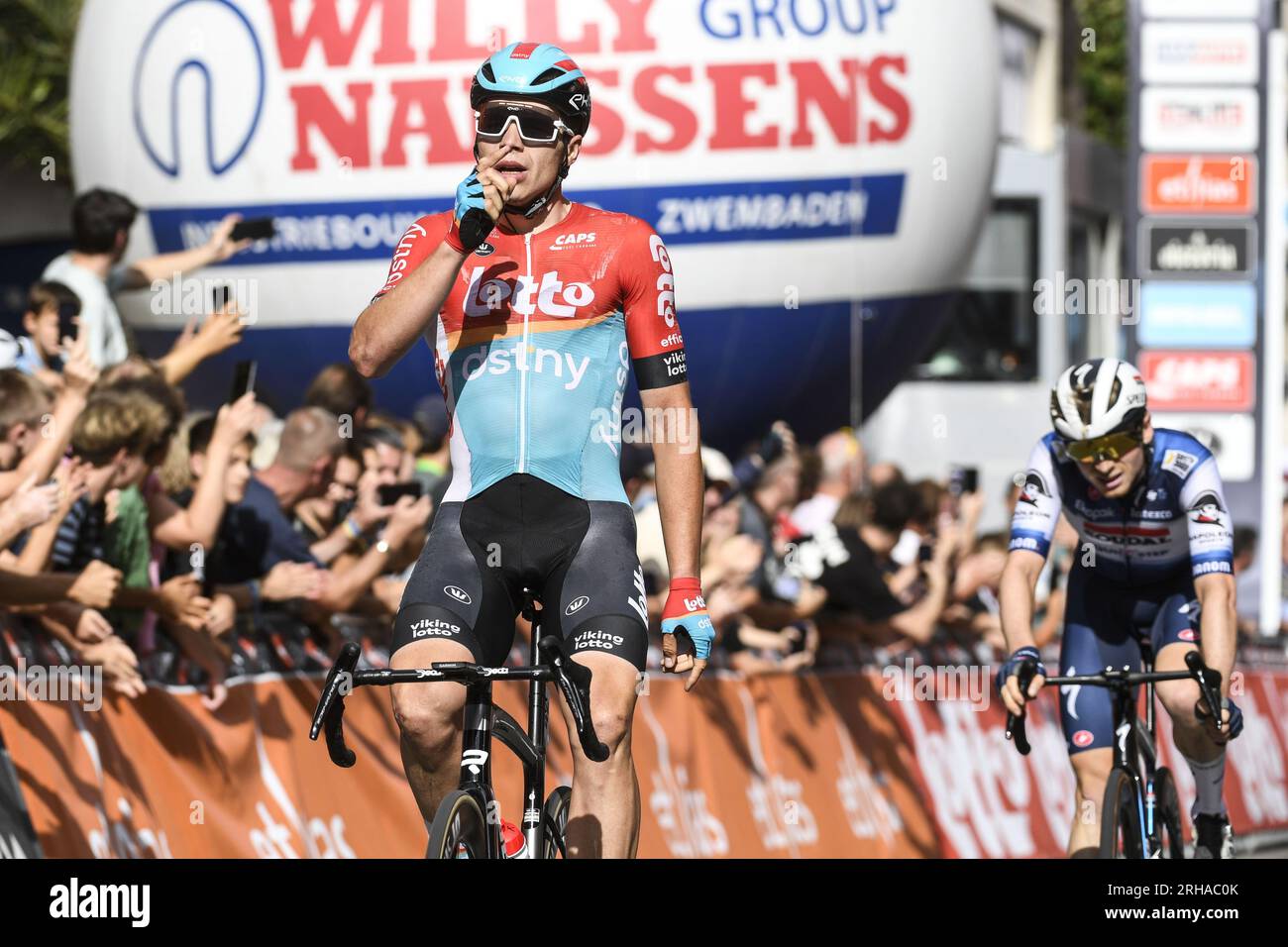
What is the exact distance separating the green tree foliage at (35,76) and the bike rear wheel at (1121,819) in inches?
563

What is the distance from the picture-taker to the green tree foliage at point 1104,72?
130 ft

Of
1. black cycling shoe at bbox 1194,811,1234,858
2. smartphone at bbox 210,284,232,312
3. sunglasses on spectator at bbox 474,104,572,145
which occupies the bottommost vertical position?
black cycling shoe at bbox 1194,811,1234,858

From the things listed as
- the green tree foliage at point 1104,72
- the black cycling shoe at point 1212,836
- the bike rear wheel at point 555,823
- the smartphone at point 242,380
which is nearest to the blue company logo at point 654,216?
the smartphone at point 242,380

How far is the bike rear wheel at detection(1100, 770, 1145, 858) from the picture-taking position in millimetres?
7848

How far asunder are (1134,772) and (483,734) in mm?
3387

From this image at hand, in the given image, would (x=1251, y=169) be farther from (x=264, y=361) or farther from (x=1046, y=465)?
(x=1046, y=465)

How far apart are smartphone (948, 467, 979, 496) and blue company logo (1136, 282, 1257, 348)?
78.0 inches

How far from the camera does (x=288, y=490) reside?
8945mm

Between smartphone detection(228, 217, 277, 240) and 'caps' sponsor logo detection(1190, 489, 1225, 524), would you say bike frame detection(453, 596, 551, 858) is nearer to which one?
'caps' sponsor logo detection(1190, 489, 1225, 524)

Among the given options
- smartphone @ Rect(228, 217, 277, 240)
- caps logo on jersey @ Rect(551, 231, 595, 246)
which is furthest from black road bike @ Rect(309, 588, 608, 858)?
smartphone @ Rect(228, 217, 277, 240)

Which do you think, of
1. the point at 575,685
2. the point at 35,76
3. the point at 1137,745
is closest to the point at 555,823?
the point at 575,685

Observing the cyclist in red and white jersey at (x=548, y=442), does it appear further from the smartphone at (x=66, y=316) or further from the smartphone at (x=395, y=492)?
the smartphone at (x=66, y=316)

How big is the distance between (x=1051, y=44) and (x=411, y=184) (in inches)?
1021

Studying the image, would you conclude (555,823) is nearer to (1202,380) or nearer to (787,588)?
(787,588)
